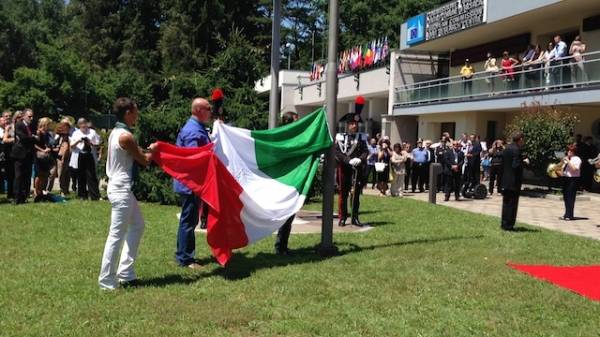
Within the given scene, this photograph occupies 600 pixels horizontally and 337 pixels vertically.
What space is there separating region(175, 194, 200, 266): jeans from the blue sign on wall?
28.8 m

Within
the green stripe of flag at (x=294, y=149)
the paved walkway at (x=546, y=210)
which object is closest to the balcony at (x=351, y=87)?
the paved walkway at (x=546, y=210)

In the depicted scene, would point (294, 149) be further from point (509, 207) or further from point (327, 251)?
point (509, 207)

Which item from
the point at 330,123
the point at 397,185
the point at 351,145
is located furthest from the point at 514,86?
the point at 330,123

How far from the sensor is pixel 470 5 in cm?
2919

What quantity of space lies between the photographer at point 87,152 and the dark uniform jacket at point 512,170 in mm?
9190

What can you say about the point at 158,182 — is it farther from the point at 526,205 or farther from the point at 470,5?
the point at 470,5

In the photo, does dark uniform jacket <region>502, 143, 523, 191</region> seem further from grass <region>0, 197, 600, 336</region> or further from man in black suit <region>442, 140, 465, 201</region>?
man in black suit <region>442, 140, 465, 201</region>

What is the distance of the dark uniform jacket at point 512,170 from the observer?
11.6 m

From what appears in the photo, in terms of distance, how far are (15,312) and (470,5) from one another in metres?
27.4

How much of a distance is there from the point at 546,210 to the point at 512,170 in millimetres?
6176

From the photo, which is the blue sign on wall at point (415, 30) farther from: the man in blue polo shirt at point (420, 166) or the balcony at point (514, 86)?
the man in blue polo shirt at point (420, 166)

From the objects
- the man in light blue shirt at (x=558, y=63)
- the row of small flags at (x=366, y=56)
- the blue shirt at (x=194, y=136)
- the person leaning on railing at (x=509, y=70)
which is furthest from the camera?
the row of small flags at (x=366, y=56)

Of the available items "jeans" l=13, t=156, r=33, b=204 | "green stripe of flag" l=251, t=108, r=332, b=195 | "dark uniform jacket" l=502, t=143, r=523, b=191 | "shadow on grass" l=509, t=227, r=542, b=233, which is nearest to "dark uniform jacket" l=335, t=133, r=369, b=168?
"green stripe of flag" l=251, t=108, r=332, b=195

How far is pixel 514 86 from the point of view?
2477cm
